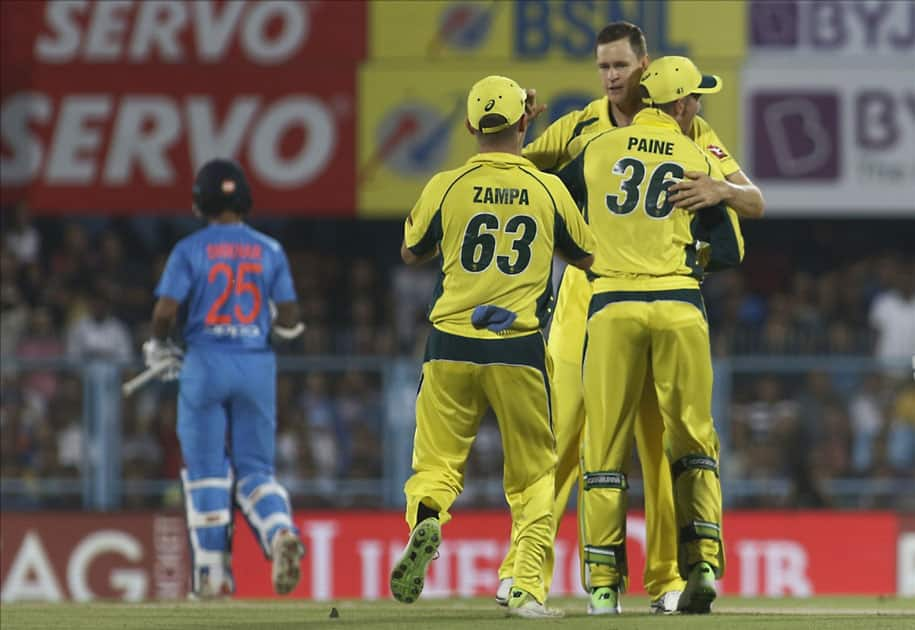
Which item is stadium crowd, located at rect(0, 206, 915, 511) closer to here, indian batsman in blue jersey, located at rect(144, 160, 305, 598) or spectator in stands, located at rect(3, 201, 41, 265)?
spectator in stands, located at rect(3, 201, 41, 265)

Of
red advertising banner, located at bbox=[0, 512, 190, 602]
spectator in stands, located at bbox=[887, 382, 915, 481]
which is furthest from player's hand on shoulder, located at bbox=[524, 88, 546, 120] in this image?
spectator in stands, located at bbox=[887, 382, 915, 481]

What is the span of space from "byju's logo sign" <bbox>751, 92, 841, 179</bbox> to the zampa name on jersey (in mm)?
8625

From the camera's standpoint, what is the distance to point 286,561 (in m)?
11.0

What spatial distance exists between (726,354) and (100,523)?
4.77 metres

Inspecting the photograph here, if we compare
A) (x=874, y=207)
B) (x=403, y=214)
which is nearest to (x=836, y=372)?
(x=874, y=207)

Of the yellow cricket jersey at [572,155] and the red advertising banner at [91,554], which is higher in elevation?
the yellow cricket jersey at [572,155]

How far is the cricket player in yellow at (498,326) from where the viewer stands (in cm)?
902

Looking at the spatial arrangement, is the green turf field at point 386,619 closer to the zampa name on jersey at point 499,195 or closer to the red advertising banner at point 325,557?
the zampa name on jersey at point 499,195

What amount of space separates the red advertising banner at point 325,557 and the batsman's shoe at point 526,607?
267 inches

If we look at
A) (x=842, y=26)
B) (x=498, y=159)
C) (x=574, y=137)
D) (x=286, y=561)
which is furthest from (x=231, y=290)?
(x=842, y=26)

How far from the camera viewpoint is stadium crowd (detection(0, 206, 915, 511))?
16.1 m

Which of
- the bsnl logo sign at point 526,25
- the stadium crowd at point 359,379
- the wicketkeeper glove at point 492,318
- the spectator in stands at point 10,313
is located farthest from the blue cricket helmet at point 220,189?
the bsnl logo sign at point 526,25

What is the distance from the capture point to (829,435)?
1634 cm

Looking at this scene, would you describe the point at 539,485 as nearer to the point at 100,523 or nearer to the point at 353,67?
the point at 100,523
